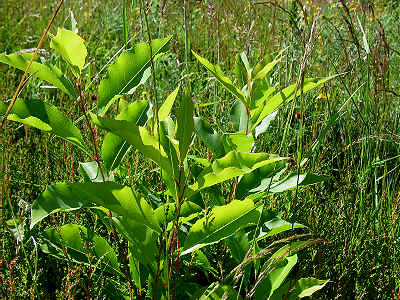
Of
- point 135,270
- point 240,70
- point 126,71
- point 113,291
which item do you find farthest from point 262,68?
point 113,291

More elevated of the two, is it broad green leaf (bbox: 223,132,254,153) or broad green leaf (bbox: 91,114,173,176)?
broad green leaf (bbox: 91,114,173,176)

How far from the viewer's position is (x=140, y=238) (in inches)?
38.3

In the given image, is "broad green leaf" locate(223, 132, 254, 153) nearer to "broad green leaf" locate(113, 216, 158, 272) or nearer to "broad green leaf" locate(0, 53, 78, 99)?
"broad green leaf" locate(113, 216, 158, 272)

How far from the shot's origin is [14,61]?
3.19 feet

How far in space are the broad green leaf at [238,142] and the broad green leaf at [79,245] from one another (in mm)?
374

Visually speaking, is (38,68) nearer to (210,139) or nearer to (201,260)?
(210,139)

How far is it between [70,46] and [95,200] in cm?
32

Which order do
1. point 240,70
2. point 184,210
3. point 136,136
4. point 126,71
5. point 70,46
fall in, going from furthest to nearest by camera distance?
point 240,70
point 184,210
point 126,71
point 70,46
point 136,136

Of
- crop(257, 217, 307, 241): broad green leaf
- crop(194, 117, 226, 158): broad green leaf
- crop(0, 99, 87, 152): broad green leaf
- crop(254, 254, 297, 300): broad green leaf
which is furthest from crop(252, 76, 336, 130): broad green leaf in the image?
crop(0, 99, 87, 152): broad green leaf

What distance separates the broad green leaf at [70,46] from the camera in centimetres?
92

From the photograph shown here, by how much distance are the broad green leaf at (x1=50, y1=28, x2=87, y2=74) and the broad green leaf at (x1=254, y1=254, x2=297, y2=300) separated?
0.61 metres

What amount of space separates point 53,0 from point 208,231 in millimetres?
5023

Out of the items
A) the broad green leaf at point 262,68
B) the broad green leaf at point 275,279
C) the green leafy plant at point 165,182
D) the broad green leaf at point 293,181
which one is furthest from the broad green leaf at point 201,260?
the broad green leaf at point 262,68

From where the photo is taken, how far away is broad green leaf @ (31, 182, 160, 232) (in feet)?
2.73
